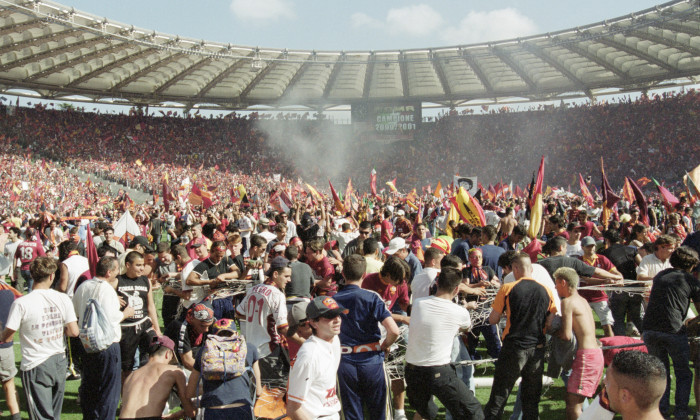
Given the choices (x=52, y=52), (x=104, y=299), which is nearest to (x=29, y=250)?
(x=104, y=299)

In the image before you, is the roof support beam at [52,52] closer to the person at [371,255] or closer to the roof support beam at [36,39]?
the roof support beam at [36,39]

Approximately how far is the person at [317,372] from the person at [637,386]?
65.9 inches

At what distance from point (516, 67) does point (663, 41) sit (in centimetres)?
881

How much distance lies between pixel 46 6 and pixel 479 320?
25.6m

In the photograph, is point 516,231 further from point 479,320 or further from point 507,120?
point 507,120

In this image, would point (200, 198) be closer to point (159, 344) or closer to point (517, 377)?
point (159, 344)

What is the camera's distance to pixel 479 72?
37031 millimetres

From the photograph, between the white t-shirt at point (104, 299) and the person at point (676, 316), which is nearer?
the person at point (676, 316)

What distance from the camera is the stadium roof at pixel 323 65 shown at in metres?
27.0

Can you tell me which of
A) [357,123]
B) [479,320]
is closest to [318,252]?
[479,320]

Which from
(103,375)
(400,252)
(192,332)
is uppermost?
(400,252)

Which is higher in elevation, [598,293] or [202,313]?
[202,313]

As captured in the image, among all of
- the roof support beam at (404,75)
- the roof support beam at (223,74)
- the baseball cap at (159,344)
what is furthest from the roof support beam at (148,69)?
the baseball cap at (159,344)

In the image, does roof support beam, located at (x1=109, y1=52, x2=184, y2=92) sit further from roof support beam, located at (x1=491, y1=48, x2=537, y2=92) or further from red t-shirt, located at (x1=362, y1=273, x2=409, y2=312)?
red t-shirt, located at (x1=362, y1=273, x2=409, y2=312)
